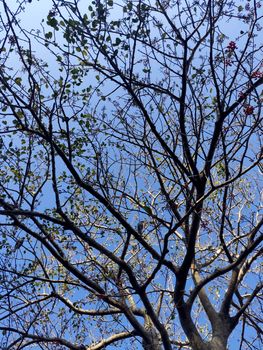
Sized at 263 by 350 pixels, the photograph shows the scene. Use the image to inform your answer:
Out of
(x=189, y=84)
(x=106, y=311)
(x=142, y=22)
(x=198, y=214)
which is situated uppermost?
(x=142, y=22)

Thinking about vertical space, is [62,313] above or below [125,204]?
below

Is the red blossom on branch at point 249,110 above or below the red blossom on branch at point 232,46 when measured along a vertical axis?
below

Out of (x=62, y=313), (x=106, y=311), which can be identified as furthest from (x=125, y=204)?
(x=62, y=313)

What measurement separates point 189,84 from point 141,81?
58 cm

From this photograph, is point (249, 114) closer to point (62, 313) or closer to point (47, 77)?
point (47, 77)

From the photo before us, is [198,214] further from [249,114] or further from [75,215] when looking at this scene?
[75,215]

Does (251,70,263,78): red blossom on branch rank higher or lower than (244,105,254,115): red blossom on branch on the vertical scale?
higher

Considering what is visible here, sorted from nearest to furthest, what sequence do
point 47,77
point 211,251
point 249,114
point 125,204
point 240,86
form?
point 249,114, point 240,86, point 47,77, point 125,204, point 211,251

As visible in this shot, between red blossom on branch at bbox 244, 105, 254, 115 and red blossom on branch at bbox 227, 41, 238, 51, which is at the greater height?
red blossom on branch at bbox 227, 41, 238, 51

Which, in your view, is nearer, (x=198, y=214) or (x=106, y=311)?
(x=198, y=214)

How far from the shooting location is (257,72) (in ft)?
15.6

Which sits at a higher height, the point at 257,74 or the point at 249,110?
the point at 257,74

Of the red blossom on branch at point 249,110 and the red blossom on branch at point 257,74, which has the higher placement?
the red blossom on branch at point 257,74

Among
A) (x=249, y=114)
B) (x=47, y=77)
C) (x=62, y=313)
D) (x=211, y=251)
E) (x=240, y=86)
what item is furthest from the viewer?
(x=62, y=313)
